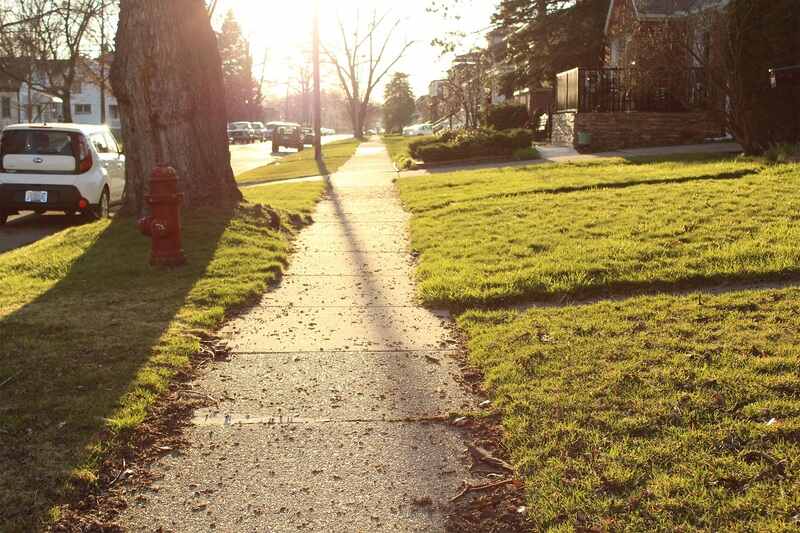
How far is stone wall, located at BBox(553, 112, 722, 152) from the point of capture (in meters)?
22.4

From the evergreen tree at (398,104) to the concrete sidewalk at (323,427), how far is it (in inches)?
3467

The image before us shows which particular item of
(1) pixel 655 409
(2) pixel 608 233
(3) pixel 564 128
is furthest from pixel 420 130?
(1) pixel 655 409

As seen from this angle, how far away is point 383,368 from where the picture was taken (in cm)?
539

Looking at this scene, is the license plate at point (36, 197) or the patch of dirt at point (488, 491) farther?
the license plate at point (36, 197)

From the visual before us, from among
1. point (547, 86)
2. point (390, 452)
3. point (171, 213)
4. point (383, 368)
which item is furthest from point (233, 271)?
point (547, 86)

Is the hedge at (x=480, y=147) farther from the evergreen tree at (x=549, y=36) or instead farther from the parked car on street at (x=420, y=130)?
the parked car on street at (x=420, y=130)

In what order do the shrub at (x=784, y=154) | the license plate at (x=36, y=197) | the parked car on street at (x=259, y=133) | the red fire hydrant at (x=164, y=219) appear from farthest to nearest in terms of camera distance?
1. the parked car on street at (x=259, y=133)
2. the shrub at (x=784, y=154)
3. the license plate at (x=36, y=197)
4. the red fire hydrant at (x=164, y=219)

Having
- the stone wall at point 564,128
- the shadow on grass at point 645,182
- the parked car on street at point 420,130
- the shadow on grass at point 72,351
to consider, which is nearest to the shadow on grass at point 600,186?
the shadow on grass at point 645,182

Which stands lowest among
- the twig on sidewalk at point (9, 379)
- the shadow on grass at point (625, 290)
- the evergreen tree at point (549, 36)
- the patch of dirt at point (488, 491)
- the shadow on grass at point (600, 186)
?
the patch of dirt at point (488, 491)

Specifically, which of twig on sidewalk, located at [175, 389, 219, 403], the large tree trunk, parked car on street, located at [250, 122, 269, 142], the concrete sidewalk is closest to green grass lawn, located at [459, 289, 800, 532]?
the concrete sidewalk

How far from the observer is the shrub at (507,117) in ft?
112

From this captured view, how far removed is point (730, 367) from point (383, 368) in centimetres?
207

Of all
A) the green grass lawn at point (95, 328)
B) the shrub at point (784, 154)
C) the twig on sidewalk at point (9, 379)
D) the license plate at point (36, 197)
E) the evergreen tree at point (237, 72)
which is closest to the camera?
the green grass lawn at point (95, 328)

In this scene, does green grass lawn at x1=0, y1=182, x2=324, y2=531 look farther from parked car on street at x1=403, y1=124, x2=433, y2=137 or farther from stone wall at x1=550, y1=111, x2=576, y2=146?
parked car on street at x1=403, y1=124, x2=433, y2=137
